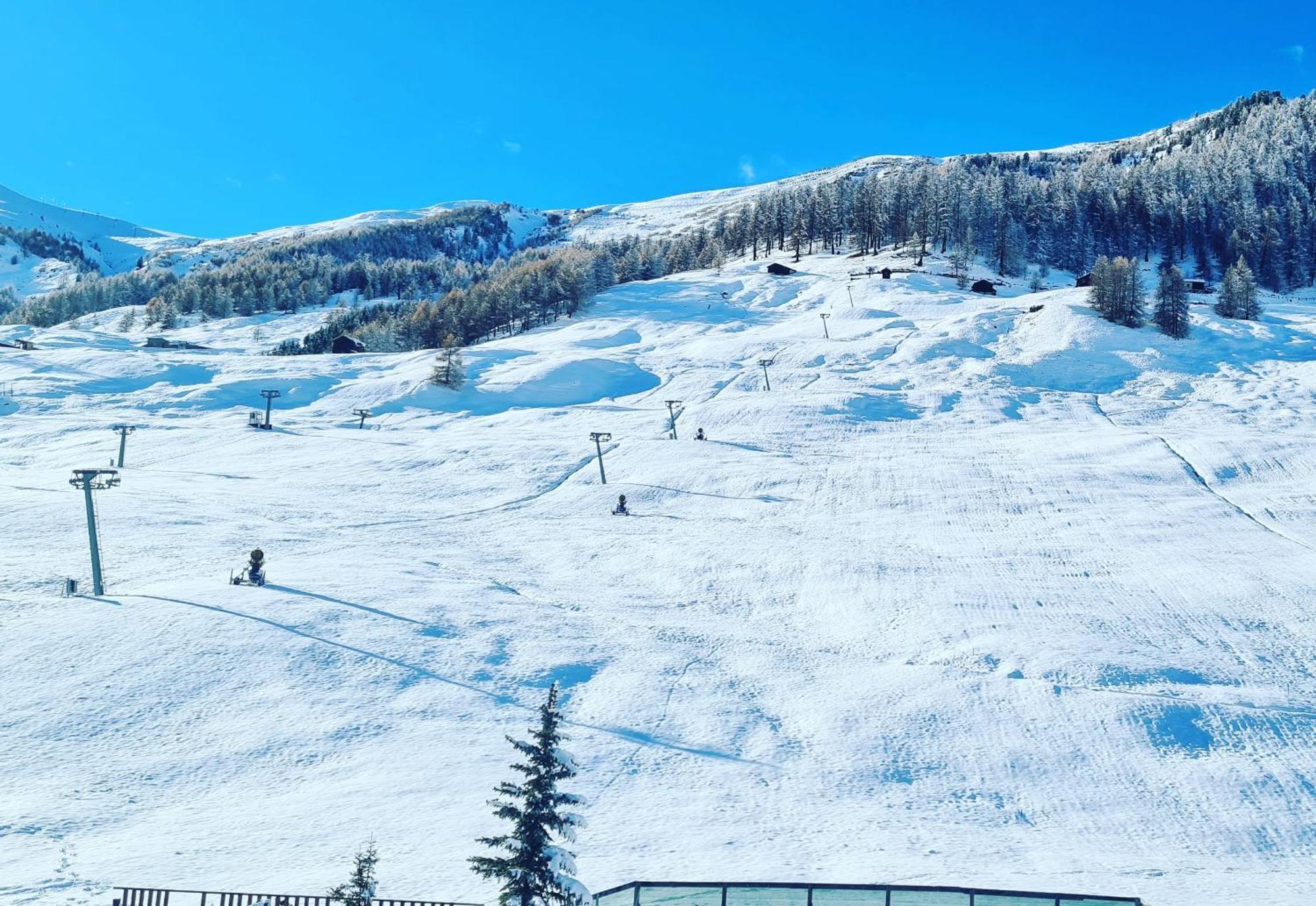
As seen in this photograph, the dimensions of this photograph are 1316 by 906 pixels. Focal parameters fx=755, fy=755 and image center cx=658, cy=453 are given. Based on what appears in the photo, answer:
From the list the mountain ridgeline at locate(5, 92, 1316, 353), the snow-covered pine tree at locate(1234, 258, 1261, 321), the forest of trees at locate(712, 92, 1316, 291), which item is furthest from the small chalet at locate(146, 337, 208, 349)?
the snow-covered pine tree at locate(1234, 258, 1261, 321)

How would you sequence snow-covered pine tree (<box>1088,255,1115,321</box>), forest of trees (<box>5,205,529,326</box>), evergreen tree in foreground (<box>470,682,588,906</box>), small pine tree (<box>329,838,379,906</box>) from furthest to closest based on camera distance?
forest of trees (<box>5,205,529,326</box>) → snow-covered pine tree (<box>1088,255,1115,321</box>) → evergreen tree in foreground (<box>470,682,588,906</box>) → small pine tree (<box>329,838,379,906</box>)

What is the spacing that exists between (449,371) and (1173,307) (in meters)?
63.9

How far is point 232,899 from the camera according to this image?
363 inches

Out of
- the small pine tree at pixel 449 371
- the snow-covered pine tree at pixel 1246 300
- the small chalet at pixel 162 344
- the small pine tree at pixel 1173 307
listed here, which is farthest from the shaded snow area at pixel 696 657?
the small chalet at pixel 162 344

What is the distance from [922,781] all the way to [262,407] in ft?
209

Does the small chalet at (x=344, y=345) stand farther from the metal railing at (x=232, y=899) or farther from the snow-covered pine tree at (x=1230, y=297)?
the snow-covered pine tree at (x=1230, y=297)

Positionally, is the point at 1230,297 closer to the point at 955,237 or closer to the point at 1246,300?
the point at 1246,300

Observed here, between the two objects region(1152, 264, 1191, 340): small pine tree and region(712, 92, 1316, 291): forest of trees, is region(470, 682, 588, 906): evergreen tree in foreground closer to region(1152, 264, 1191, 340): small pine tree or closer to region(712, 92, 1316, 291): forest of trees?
region(1152, 264, 1191, 340): small pine tree

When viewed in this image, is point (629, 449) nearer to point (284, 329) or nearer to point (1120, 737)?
point (1120, 737)

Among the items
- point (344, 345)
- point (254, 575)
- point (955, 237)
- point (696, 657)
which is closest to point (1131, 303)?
point (955, 237)

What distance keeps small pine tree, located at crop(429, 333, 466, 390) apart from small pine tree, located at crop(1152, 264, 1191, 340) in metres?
62.2

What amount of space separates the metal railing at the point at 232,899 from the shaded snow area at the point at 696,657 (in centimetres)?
31

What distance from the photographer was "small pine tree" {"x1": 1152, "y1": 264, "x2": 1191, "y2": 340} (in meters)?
65.9

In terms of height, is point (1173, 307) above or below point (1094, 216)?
below
